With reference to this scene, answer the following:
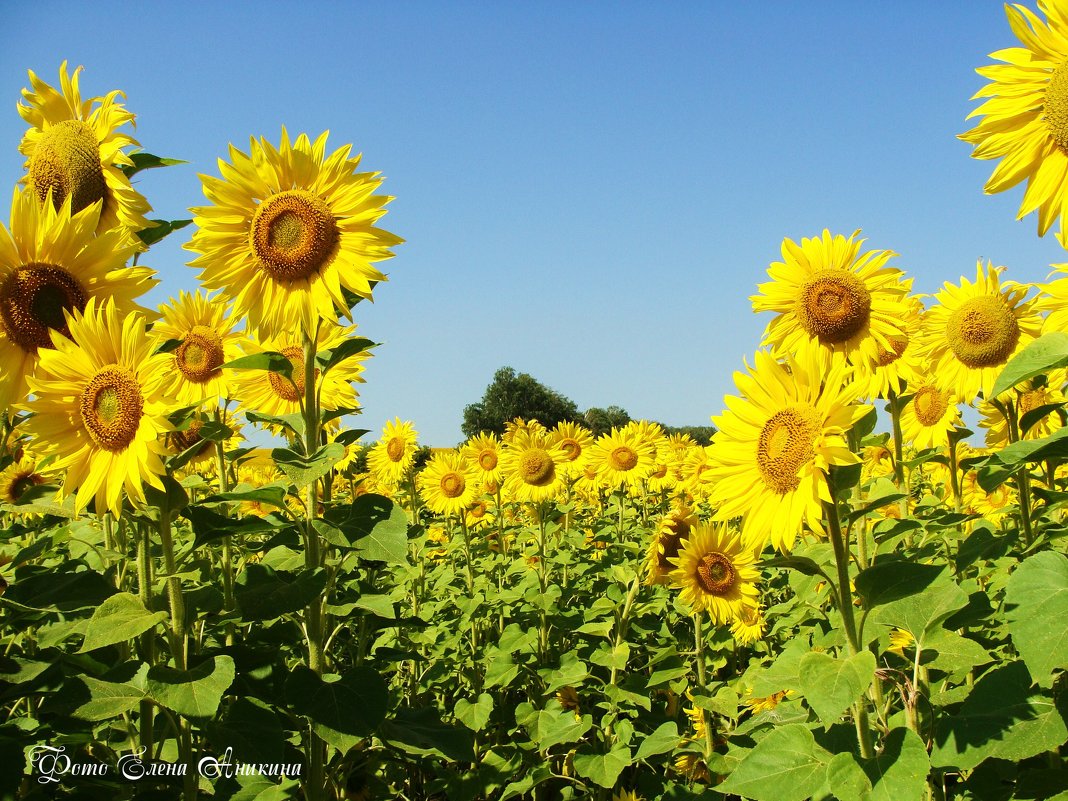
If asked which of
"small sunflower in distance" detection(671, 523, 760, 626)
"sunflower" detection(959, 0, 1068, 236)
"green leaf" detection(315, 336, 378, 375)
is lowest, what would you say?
"small sunflower in distance" detection(671, 523, 760, 626)

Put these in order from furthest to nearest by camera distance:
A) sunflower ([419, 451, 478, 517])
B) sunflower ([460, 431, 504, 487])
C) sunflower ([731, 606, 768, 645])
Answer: sunflower ([460, 431, 504, 487]) < sunflower ([419, 451, 478, 517]) < sunflower ([731, 606, 768, 645])

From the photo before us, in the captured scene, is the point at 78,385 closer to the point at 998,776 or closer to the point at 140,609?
the point at 140,609

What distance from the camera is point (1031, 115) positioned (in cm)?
224

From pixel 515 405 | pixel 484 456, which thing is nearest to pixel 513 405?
pixel 515 405

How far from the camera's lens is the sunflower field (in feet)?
7.11

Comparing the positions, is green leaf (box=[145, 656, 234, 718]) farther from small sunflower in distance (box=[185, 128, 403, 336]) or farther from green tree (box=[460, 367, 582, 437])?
green tree (box=[460, 367, 582, 437])

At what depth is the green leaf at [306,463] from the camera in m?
2.37

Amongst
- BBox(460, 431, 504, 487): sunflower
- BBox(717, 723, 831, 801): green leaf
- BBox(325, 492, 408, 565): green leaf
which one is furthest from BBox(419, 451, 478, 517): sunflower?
BBox(717, 723, 831, 801): green leaf

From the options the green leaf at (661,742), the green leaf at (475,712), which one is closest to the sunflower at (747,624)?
the green leaf at (661,742)

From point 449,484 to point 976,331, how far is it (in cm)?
466

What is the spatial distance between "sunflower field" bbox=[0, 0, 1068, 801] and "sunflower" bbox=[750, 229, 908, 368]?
2 centimetres

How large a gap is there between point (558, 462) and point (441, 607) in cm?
194

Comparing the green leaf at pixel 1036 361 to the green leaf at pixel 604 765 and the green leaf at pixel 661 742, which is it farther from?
the green leaf at pixel 604 765

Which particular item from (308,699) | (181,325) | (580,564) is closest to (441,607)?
(580,564)
